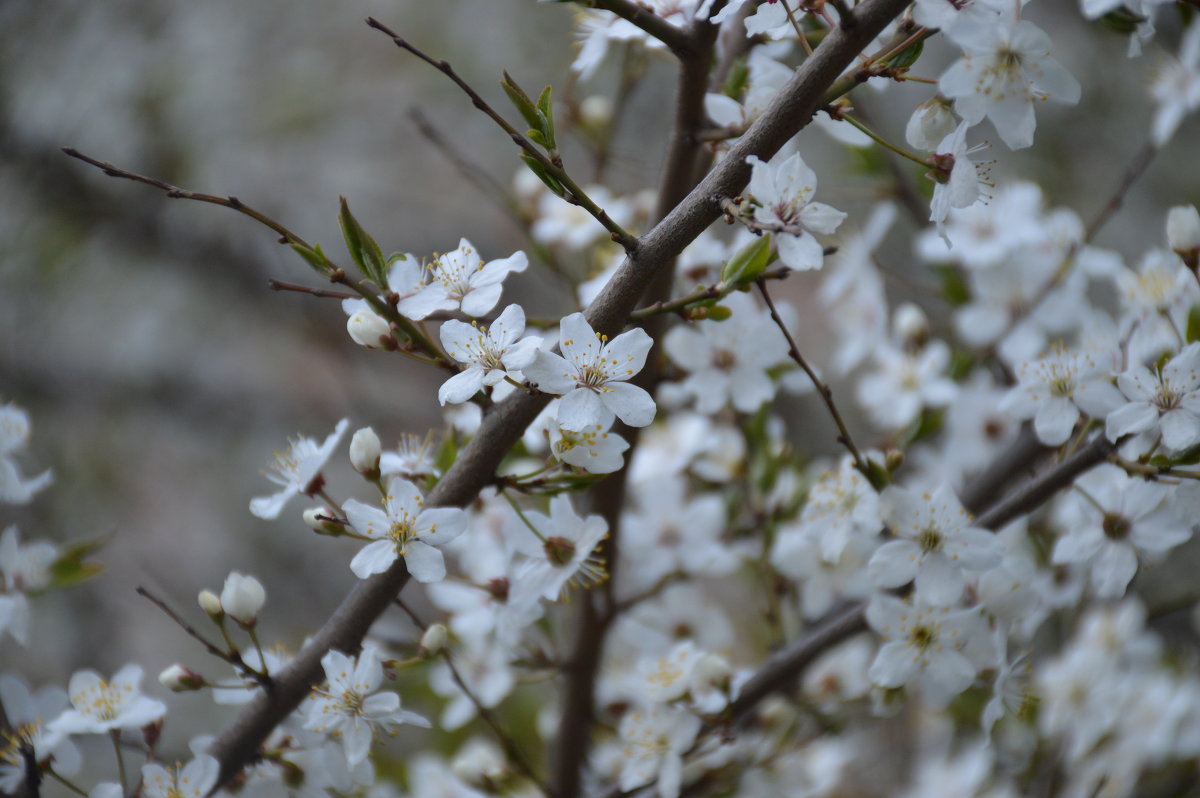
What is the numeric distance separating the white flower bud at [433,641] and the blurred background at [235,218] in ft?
3.70

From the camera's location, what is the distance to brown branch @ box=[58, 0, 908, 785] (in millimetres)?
580

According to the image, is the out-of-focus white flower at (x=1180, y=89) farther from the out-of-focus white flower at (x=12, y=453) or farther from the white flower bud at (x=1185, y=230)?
the out-of-focus white flower at (x=12, y=453)

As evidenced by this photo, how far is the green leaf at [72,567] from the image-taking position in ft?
2.78

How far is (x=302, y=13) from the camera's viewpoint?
245 cm

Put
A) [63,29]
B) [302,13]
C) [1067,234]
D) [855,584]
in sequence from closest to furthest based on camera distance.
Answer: [855,584], [1067,234], [63,29], [302,13]

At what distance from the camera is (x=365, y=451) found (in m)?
0.67

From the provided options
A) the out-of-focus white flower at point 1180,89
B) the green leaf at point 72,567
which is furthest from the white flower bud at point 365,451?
the out-of-focus white flower at point 1180,89

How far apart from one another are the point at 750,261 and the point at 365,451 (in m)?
0.31

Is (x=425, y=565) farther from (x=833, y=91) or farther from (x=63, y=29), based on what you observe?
(x=63, y=29)

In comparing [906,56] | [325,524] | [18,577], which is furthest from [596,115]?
[18,577]

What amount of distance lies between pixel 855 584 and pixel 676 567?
0.21 meters

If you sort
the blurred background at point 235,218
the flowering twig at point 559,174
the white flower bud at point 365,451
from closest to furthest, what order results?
1. the flowering twig at point 559,174
2. the white flower bud at point 365,451
3. the blurred background at point 235,218

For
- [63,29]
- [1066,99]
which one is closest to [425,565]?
→ [1066,99]

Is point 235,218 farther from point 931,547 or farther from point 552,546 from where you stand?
point 931,547
